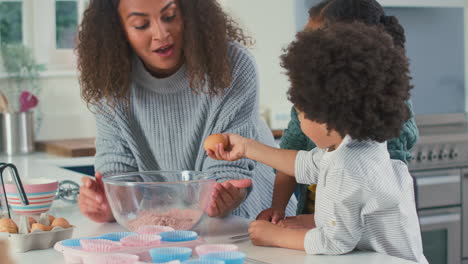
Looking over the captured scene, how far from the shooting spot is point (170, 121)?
179 cm

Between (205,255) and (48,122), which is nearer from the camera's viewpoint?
(205,255)

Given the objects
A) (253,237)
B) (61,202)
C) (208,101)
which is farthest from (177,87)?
(253,237)

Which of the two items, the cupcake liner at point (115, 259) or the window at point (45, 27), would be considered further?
the window at point (45, 27)

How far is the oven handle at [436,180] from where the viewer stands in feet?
10.6

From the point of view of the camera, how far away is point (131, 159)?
1765 mm

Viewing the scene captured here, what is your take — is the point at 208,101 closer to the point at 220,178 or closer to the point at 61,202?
the point at 220,178

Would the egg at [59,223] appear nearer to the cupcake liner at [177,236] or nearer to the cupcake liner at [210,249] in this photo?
the cupcake liner at [177,236]

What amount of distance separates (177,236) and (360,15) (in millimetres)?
724

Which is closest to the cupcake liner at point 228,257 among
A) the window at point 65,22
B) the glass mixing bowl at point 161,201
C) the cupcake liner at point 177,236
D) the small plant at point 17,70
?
the cupcake liner at point 177,236

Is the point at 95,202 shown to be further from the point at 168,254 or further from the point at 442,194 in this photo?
the point at 442,194

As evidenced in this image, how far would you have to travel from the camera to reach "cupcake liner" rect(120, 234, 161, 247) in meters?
1.14

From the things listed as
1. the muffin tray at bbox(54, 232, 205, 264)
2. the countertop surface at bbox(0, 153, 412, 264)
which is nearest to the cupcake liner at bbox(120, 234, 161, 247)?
the muffin tray at bbox(54, 232, 205, 264)

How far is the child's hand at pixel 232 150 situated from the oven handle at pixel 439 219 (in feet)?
6.69

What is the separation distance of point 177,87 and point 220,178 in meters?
0.28
